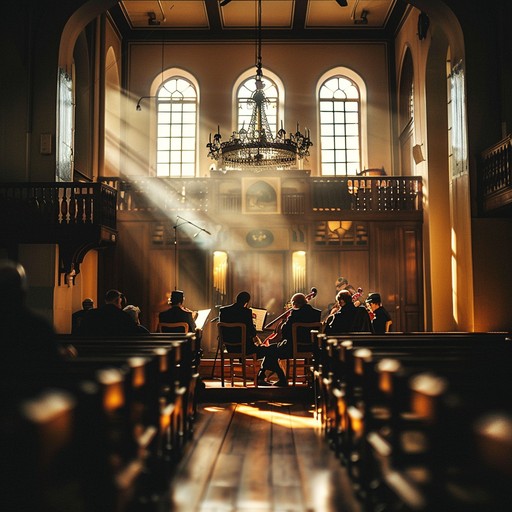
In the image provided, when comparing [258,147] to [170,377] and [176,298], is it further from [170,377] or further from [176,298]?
[170,377]

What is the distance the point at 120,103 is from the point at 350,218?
22.8 ft

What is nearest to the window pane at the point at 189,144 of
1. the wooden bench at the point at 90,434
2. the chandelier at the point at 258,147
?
the chandelier at the point at 258,147

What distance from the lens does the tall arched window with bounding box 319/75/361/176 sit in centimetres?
1681

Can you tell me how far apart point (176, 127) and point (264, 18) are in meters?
3.59

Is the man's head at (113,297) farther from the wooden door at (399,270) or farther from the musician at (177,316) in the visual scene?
the wooden door at (399,270)

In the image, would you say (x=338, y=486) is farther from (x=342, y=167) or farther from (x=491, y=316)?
(x=342, y=167)

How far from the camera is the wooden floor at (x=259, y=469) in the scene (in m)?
3.75

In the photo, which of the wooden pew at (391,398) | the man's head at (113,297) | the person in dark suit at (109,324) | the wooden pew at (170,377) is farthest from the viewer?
the man's head at (113,297)

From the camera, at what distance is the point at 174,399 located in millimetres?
4801

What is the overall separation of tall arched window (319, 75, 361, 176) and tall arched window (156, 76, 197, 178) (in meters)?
3.44

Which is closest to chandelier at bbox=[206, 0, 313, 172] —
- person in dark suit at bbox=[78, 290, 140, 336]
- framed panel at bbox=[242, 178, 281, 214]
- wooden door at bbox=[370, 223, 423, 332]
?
framed panel at bbox=[242, 178, 281, 214]

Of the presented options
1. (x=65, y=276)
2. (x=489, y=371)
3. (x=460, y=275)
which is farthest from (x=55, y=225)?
(x=489, y=371)

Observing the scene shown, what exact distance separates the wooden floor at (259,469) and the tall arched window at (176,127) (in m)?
10.5

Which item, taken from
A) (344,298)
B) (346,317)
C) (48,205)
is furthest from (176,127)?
(346,317)
